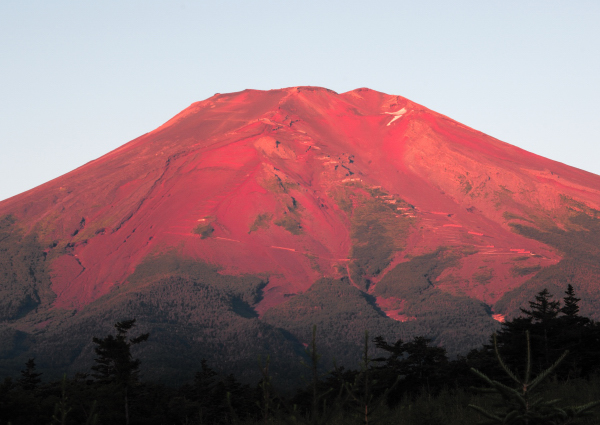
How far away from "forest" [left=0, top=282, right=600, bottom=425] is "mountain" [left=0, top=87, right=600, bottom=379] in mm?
83460

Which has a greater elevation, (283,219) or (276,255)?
(283,219)

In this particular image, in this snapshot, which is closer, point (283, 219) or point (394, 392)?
point (394, 392)

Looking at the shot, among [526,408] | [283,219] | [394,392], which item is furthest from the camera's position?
[283,219]

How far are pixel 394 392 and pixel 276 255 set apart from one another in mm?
127462

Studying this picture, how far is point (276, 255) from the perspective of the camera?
17000 centimetres

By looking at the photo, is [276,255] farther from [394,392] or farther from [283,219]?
[394,392]

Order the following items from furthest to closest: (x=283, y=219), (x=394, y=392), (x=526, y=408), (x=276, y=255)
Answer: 1. (x=283, y=219)
2. (x=276, y=255)
3. (x=394, y=392)
4. (x=526, y=408)

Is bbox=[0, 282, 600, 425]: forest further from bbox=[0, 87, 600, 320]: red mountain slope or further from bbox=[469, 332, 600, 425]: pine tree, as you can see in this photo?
bbox=[0, 87, 600, 320]: red mountain slope

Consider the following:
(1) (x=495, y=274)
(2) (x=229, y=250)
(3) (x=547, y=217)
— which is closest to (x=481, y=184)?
(3) (x=547, y=217)

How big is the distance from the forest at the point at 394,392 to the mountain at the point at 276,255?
8346 cm

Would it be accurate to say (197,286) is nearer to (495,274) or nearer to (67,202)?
(67,202)

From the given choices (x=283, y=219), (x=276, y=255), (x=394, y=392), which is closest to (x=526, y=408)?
(x=394, y=392)

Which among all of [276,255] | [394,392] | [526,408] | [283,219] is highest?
[526,408]

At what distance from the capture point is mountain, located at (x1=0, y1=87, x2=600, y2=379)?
145375 mm
